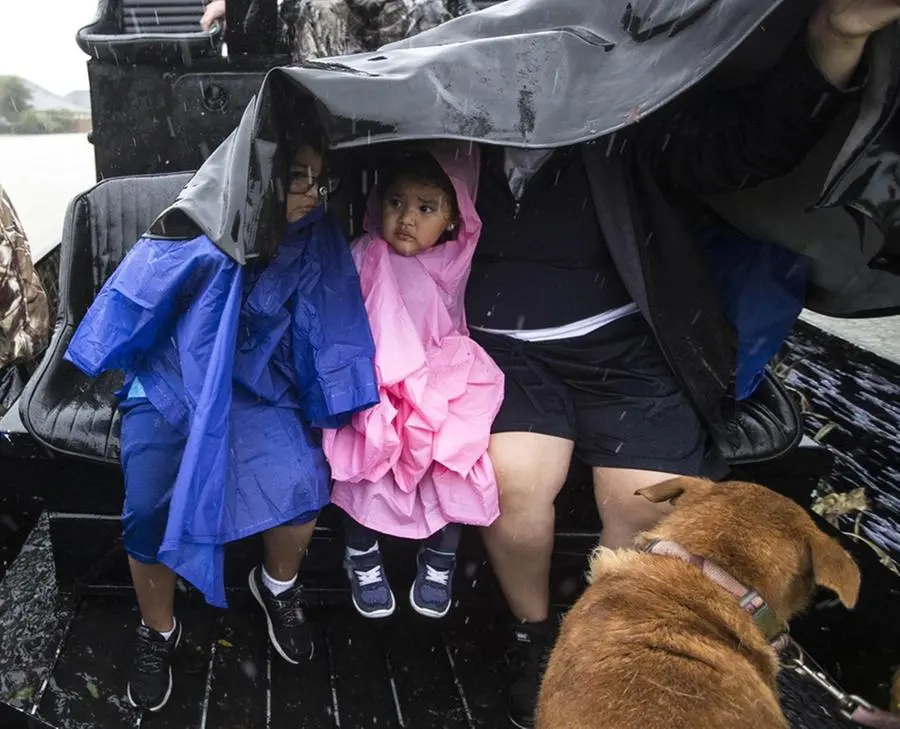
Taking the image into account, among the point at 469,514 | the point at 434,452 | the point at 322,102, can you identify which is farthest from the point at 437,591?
the point at 322,102

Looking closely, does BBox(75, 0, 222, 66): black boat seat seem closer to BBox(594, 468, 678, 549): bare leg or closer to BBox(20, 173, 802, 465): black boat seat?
BBox(20, 173, 802, 465): black boat seat

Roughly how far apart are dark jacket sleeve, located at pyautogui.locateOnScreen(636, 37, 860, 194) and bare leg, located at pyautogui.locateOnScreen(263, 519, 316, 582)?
4.96 feet

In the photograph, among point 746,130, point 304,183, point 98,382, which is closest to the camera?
point 746,130

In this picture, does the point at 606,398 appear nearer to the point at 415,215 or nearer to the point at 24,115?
the point at 415,215

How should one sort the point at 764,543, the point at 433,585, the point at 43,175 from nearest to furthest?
the point at 764,543, the point at 433,585, the point at 43,175

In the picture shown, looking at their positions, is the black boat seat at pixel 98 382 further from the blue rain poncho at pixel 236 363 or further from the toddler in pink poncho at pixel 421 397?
the toddler in pink poncho at pixel 421 397

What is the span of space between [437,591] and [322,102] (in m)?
1.48

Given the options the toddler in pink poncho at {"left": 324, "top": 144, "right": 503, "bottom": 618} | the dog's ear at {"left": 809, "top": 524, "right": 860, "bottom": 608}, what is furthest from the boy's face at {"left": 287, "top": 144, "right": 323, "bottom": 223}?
the dog's ear at {"left": 809, "top": 524, "right": 860, "bottom": 608}

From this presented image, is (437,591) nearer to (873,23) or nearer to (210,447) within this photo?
(210,447)

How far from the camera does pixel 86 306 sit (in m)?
3.36

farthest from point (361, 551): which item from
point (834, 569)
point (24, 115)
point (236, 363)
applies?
point (24, 115)

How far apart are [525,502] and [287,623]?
0.87 metres

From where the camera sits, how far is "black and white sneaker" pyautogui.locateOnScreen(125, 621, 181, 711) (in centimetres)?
244

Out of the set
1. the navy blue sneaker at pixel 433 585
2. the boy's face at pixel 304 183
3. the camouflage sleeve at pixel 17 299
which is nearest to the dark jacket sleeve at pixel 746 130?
the boy's face at pixel 304 183
